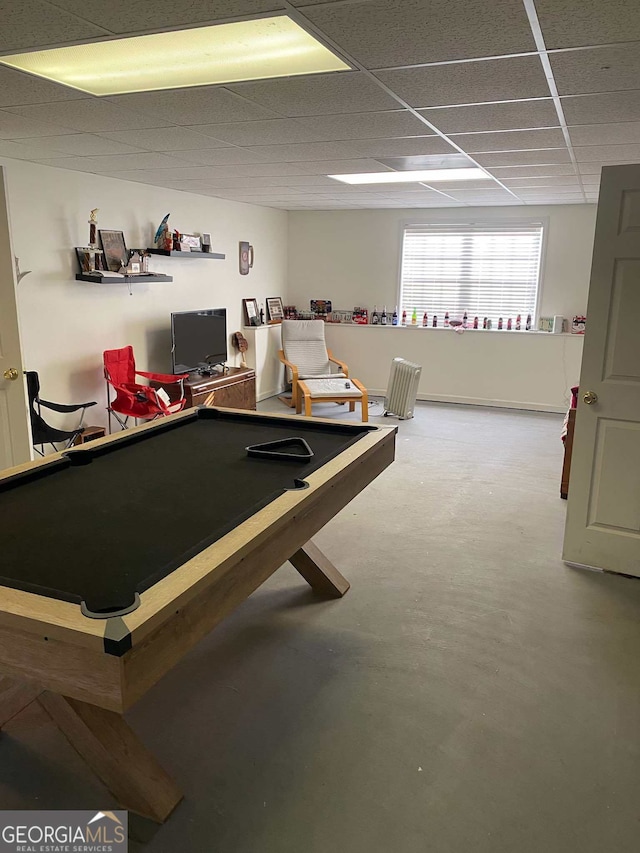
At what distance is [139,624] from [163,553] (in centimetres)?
40

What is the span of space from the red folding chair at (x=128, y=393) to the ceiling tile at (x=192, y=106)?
2378 mm

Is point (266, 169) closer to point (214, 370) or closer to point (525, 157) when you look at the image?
point (525, 157)

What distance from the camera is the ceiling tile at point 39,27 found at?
6.23 ft

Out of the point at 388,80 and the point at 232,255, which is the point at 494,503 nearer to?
the point at 388,80

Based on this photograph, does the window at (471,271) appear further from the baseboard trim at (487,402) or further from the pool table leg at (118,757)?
the pool table leg at (118,757)

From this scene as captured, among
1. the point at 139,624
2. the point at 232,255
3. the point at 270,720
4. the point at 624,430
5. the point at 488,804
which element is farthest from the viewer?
the point at 232,255

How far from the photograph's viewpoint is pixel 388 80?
252 centimetres

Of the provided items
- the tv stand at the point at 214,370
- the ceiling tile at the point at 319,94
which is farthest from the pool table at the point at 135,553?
the tv stand at the point at 214,370

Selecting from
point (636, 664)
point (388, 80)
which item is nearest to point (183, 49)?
point (388, 80)

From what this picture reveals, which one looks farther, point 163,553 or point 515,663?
point 515,663

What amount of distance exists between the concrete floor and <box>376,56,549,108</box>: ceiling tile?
90.1 inches

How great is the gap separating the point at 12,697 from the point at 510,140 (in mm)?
3654

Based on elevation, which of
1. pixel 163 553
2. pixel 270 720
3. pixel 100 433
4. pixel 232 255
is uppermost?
A: pixel 232 255

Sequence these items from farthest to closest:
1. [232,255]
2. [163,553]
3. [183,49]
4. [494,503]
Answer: [232,255] → [494,503] → [183,49] → [163,553]
